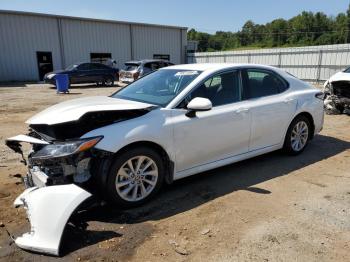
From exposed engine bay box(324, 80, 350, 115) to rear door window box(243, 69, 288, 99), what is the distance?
4795mm

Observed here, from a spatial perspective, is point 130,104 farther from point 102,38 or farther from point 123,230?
point 102,38

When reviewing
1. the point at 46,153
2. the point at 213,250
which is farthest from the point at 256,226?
the point at 46,153

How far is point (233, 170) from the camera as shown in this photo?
5184 mm

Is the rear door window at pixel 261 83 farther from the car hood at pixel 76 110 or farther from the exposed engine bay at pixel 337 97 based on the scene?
the exposed engine bay at pixel 337 97

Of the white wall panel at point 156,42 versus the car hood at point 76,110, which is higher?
the white wall panel at point 156,42

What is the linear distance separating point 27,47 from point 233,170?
25.3 m

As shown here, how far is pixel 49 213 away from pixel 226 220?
1804mm

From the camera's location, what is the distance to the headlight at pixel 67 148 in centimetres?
343

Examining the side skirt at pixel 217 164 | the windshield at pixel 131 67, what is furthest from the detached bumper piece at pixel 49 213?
the windshield at pixel 131 67

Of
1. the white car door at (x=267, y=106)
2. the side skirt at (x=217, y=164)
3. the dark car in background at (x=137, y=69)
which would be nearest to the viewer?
the side skirt at (x=217, y=164)

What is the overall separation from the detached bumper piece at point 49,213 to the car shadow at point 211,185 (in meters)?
0.48

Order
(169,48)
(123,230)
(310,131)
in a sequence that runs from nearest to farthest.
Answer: (123,230) < (310,131) < (169,48)

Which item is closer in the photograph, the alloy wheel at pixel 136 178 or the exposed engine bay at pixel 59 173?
the exposed engine bay at pixel 59 173

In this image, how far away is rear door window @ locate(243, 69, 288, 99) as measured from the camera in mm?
5025
